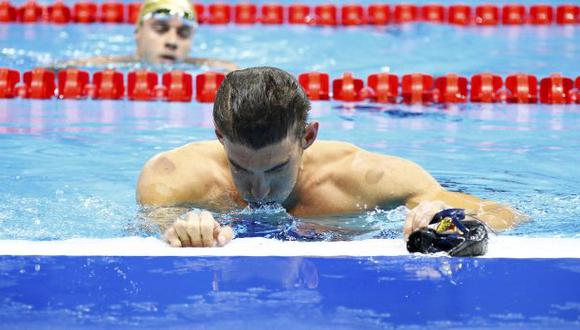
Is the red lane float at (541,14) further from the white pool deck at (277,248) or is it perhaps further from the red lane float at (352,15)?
the white pool deck at (277,248)

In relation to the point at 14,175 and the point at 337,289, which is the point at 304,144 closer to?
the point at 337,289

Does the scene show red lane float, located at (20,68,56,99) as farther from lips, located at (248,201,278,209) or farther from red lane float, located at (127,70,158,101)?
lips, located at (248,201,278,209)

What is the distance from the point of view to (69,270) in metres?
2.25

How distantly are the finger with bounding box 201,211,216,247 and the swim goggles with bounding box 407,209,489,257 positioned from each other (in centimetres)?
45

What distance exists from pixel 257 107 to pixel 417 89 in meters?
4.04

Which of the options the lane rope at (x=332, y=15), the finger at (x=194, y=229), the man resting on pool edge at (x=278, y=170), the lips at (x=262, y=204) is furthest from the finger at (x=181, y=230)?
the lane rope at (x=332, y=15)

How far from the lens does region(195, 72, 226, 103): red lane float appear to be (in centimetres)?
655

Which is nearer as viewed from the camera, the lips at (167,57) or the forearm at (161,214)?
the forearm at (161,214)

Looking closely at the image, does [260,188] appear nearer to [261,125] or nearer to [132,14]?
[261,125]

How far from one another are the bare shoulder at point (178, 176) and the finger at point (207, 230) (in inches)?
25.8

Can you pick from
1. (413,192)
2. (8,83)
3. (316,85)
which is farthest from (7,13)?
(413,192)

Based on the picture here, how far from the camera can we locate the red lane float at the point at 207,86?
655 centimetres

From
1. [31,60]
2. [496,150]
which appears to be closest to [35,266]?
[496,150]

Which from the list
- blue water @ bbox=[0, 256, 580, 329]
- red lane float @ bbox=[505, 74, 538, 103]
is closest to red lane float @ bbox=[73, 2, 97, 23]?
red lane float @ bbox=[505, 74, 538, 103]
